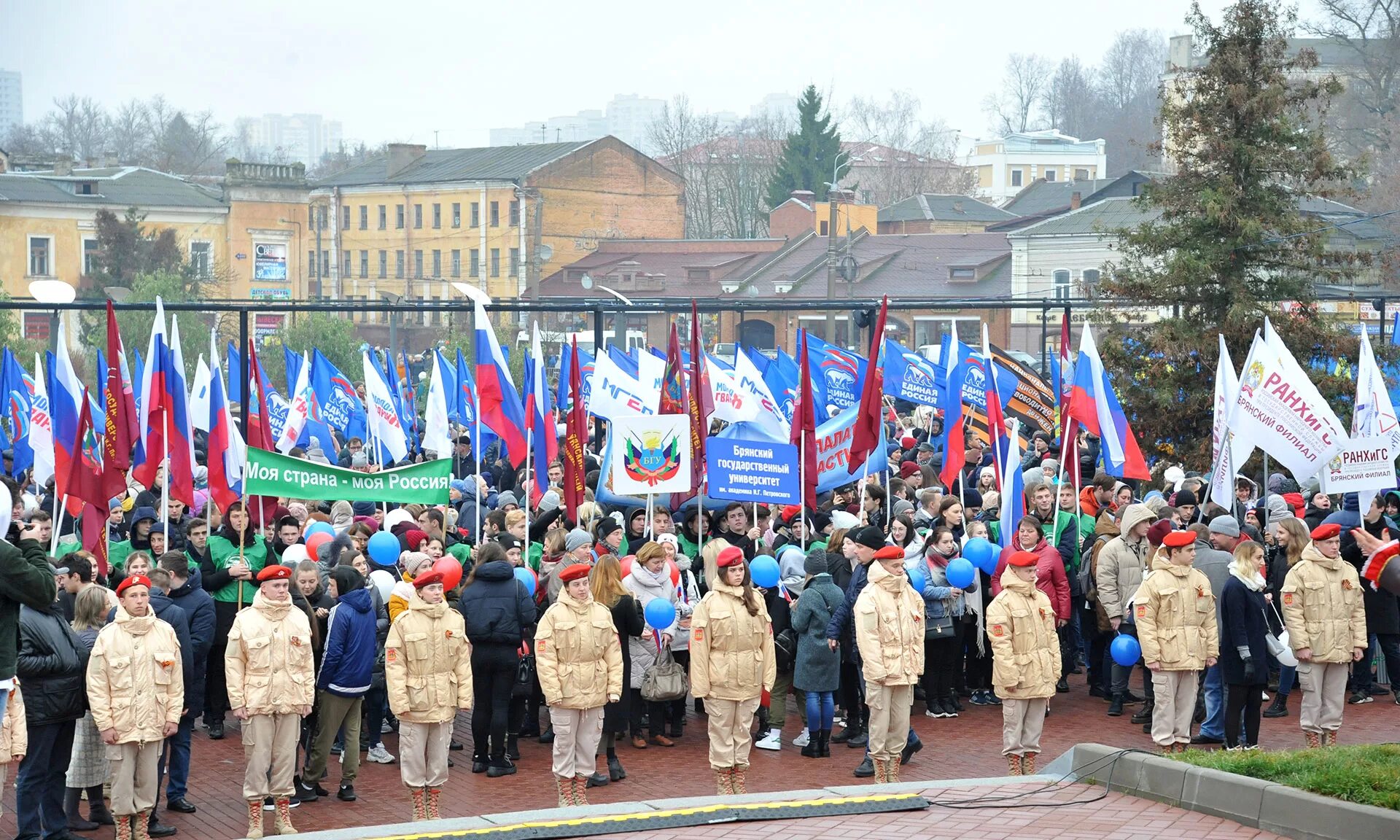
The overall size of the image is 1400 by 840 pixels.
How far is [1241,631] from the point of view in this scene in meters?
11.1

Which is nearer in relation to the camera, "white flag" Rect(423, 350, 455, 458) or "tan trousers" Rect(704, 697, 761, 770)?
"tan trousers" Rect(704, 697, 761, 770)

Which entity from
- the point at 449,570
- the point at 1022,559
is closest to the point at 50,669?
the point at 449,570

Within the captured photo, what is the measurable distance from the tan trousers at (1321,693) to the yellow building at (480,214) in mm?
63220

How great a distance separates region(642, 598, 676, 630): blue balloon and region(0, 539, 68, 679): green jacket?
15.8 ft

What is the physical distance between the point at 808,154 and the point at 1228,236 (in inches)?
2829

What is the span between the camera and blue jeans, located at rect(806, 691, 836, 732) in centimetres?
1148

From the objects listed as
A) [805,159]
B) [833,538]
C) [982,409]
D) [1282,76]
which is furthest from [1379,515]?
[805,159]

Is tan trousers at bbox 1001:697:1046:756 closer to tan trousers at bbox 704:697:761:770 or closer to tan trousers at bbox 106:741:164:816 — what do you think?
tan trousers at bbox 704:697:761:770

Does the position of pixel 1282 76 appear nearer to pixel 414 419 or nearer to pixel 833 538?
pixel 833 538

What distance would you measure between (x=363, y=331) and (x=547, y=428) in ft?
183

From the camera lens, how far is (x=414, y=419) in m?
25.3

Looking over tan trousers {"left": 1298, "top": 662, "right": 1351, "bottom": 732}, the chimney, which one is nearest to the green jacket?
tan trousers {"left": 1298, "top": 662, "right": 1351, "bottom": 732}

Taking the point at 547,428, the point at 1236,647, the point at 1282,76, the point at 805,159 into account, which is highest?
the point at 805,159

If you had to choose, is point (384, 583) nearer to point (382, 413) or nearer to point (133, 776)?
point (133, 776)
